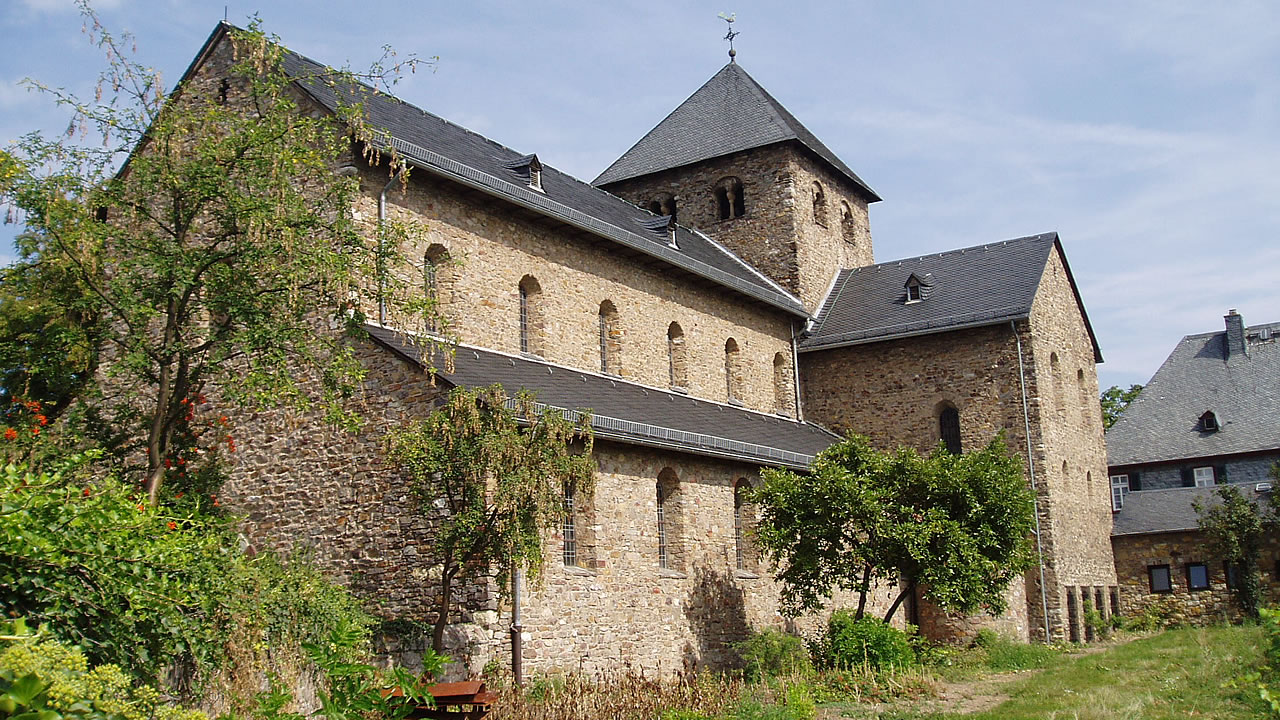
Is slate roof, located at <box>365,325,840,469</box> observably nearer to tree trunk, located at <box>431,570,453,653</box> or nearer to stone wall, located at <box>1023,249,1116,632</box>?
tree trunk, located at <box>431,570,453,653</box>

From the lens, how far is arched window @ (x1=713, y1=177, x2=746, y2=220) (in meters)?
32.2

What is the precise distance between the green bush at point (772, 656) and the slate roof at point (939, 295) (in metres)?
11.2

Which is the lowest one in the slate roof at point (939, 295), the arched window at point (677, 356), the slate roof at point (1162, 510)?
the slate roof at point (1162, 510)

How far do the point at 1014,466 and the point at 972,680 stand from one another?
12.8ft

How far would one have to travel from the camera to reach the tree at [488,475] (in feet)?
44.7

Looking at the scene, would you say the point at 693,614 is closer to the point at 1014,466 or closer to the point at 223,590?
the point at 1014,466

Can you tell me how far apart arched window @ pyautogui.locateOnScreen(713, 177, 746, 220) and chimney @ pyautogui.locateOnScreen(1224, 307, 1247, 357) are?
2013 centimetres

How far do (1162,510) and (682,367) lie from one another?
706 inches

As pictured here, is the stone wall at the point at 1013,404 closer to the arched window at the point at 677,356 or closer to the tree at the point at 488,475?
the arched window at the point at 677,356

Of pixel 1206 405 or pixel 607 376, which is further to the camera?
pixel 1206 405

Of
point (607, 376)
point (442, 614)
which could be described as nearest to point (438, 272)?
point (607, 376)

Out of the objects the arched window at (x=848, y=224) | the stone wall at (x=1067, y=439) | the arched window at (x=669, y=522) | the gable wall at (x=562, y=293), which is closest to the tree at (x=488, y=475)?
the gable wall at (x=562, y=293)

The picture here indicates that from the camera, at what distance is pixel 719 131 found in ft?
109

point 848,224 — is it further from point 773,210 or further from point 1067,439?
point 1067,439
